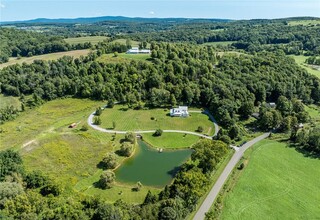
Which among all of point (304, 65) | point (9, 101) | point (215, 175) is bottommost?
point (215, 175)

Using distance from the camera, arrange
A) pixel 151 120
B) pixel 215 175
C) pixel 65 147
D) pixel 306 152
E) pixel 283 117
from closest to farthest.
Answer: pixel 215 175
pixel 65 147
pixel 306 152
pixel 283 117
pixel 151 120

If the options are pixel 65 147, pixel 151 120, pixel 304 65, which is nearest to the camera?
pixel 65 147

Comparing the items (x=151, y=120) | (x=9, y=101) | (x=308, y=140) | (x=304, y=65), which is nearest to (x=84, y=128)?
(x=151, y=120)

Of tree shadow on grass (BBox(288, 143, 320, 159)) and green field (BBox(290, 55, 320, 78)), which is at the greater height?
green field (BBox(290, 55, 320, 78))

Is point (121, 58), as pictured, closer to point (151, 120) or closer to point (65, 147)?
point (151, 120)

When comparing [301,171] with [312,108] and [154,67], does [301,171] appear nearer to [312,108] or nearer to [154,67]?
[312,108]

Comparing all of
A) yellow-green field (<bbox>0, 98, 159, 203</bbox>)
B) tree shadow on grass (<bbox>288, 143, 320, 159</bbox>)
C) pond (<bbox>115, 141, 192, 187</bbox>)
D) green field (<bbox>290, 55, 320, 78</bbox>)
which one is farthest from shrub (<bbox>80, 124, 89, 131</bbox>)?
green field (<bbox>290, 55, 320, 78</bbox>)

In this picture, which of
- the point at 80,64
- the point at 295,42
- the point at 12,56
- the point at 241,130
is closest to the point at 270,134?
the point at 241,130

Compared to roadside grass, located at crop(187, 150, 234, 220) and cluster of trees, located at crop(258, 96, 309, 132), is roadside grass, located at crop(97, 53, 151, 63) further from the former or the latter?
roadside grass, located at crop(187, 150, 234, 220)
